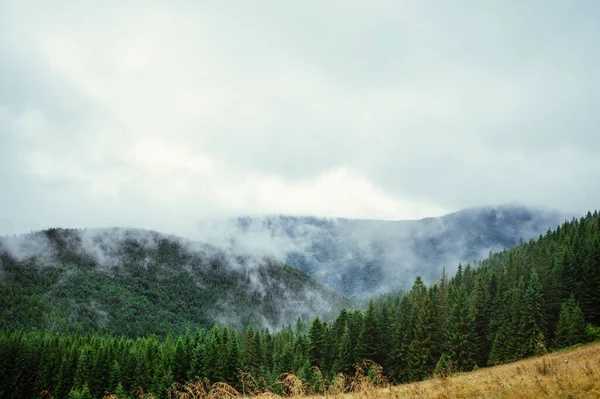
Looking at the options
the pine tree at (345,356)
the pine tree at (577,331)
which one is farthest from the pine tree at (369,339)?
the pine tree at (577,331)

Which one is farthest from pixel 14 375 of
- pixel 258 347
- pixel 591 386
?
pixel 591 386

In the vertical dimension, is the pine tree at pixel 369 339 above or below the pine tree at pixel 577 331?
below

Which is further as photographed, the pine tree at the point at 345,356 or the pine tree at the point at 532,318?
the pine tree at the point at 345,356

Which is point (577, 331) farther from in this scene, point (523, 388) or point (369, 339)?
point (523, 388)

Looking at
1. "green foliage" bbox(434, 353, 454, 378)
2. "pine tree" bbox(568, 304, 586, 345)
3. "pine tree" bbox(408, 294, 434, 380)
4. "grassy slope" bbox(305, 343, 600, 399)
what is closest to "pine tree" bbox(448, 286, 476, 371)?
"pine tree" bbox(408, 294, 434, 380)

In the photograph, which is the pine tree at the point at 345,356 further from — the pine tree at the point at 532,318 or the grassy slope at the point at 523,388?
the grassy slope at the point at 523,388

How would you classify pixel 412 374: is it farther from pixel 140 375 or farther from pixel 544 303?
pixel 140 375

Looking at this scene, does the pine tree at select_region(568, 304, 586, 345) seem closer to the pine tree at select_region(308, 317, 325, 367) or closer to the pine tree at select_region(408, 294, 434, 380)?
the pine tree at select_region(408, 294, 434, 380)

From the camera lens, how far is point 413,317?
5619 cm

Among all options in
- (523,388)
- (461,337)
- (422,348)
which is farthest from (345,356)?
(523,388)

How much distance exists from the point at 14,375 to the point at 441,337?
94.7 m

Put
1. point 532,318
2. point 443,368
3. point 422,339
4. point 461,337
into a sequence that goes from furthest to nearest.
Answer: point 422,339 < point 461,337 < point 532,318 < point 443,368

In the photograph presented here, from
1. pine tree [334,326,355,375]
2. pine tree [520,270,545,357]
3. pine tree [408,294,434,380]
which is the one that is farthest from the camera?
pine tree [334,326,355,375]

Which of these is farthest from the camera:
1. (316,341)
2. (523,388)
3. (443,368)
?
(316,341)
